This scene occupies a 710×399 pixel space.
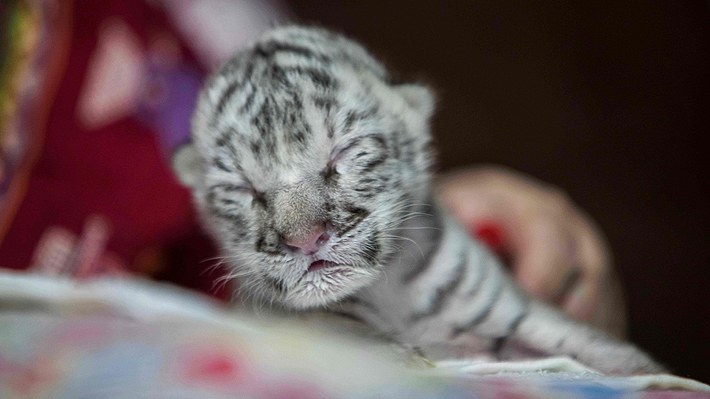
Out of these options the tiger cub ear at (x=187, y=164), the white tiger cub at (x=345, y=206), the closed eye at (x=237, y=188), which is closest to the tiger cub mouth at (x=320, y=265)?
the white tiger cub at (x=345, y=206)

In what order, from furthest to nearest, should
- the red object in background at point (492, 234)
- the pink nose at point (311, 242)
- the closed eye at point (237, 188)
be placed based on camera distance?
1. the red object in background at point (492, 234)
2. the closed eye at point (237, 188)
3. the pink nose at point (311, 242)

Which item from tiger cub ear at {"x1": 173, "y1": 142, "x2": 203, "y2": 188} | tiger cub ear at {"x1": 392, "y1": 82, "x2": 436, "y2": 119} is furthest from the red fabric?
tiger cub ear at {"x1": 392, "y1": 82, "x2": 436, "y2": 119}

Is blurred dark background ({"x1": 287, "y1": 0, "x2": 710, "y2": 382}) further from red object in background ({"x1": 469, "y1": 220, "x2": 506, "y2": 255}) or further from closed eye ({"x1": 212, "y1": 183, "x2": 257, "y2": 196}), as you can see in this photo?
closed eye ({"x1": 212, "y1": 183, "x2": 257, "y2": 196})

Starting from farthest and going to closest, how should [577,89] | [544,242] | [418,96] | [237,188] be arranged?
[577,89] < [544,242] < [418,96] < [237,188]

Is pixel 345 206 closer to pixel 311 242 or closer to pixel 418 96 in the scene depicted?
pixel 311 242

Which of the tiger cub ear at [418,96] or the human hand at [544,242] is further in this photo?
the human hand at [544,242]

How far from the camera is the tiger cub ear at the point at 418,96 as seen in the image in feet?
2.95

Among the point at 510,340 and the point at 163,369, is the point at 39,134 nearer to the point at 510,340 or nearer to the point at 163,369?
the point at 163,369

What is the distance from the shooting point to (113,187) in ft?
4.28

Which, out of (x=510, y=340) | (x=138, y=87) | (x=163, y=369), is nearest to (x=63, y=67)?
(x=138, y=87)

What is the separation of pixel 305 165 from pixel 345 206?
3.3 inches

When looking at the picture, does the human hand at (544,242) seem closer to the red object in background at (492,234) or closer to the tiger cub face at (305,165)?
the red object in background at (492,234)

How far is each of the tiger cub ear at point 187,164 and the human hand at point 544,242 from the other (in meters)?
0.71

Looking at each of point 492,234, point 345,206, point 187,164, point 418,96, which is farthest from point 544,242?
point 187,164
